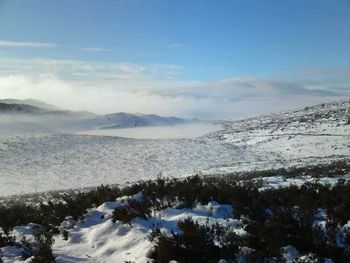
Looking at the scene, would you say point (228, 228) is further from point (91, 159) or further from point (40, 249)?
point (91, 159)

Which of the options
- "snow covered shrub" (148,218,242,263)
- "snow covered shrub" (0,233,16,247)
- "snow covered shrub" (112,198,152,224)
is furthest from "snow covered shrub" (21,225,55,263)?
"snow covered shrub" (148,218,242,263)

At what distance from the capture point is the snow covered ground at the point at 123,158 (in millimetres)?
31219

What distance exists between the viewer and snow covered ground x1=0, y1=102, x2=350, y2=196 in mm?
31219

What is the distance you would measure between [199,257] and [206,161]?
31906 millimetres

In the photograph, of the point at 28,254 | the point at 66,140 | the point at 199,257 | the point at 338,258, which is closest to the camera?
the point at 338,258

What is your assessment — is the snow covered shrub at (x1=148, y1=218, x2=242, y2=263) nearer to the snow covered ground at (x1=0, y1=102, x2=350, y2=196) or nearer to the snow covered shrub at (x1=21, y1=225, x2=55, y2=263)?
the snow covered shrub at (x1=21, y1=225, x2=55, y2=263)

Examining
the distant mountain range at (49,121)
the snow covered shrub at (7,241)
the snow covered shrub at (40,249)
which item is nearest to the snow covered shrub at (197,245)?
the snow covered shrub at (40,249)

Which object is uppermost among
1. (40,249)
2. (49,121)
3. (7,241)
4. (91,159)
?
(49,121)

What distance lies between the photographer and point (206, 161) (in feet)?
125

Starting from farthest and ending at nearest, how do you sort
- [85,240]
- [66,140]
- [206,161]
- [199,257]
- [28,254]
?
1. [66,140]
2. [206,161]
3. [85,240]
4. [28,254]
5. [199,257]

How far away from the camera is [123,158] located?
39.4m

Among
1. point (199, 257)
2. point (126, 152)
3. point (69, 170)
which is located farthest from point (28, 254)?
point (126, 152)

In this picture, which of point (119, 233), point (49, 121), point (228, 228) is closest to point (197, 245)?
point (228, 228)

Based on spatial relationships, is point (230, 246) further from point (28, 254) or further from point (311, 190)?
point (311, 190)
